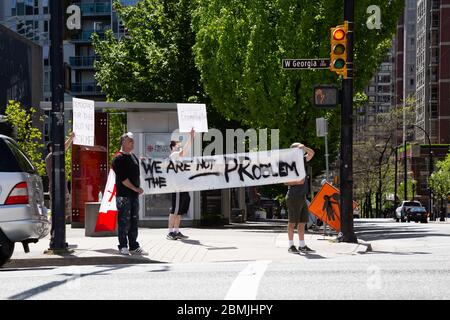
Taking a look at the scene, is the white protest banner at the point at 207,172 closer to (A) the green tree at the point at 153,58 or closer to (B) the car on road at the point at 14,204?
(B) the car on road at the point at 14,204

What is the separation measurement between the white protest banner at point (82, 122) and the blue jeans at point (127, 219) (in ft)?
6.61

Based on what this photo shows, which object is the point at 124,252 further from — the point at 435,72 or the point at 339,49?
the point at 435,72

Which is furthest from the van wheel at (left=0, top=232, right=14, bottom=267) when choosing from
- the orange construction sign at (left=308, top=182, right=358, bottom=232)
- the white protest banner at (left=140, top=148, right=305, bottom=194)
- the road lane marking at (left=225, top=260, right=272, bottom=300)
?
the orange construction sign at (left=308, top=182, right=358, bottom=232)

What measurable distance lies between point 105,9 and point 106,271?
244ft

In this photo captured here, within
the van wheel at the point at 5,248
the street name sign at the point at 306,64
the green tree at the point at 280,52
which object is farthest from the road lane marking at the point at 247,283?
the green tree at the point at 280,52

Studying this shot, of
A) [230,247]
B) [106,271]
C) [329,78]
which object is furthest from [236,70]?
[106,271]

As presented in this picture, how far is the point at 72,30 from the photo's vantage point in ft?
43.2

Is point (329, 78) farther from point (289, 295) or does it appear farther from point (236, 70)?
point (289, 295)

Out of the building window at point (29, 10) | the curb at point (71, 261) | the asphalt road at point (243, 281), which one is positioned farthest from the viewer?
the building window at point (29, 10)

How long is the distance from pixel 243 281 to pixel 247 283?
0.65ft

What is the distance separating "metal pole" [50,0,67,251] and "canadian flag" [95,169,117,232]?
2.32 meters

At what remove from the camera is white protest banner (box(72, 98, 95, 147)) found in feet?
47.2

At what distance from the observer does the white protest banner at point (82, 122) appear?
14391 mm

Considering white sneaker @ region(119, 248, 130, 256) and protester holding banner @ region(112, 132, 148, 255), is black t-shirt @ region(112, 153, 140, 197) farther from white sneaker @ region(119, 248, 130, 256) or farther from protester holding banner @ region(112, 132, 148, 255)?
white sneaker @ region(119, 248, 130, 256)
